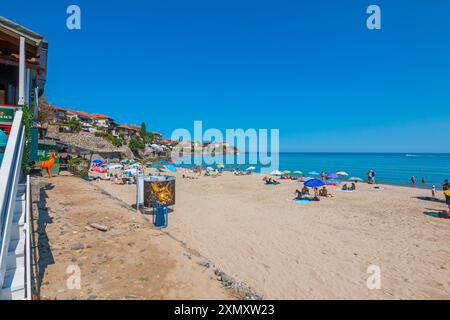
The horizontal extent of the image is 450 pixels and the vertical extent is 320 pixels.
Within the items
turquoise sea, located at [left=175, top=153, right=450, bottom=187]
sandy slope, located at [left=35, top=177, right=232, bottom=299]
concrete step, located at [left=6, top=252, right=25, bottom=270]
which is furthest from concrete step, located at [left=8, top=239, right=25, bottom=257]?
turquoise sea, located at [left=175, top=153, right=450, bottom=187]

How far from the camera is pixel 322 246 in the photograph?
8.92 m

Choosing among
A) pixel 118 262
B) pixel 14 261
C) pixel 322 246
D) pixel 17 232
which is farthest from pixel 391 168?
pixel 14 261

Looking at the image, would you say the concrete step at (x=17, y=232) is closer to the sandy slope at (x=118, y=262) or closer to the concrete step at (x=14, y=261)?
the concrete step at (x=14, y=261)

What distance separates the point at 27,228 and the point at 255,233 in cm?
838

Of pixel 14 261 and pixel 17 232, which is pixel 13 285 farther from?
pixel 17 232

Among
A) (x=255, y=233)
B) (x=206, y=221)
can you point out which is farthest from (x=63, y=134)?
(x=255, y=233)

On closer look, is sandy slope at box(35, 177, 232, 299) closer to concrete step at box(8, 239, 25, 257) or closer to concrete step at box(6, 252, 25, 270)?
concrete step at box(6, 252, 25, 270)

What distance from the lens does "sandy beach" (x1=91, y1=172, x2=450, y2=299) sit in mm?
6281

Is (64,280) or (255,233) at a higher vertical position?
(64,280)

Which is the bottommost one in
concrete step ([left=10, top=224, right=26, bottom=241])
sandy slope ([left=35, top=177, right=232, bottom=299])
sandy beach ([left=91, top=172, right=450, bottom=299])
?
sandy beach ([left=91, top=172, right=450, bottom=299])

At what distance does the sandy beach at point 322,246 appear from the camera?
6281 mm
